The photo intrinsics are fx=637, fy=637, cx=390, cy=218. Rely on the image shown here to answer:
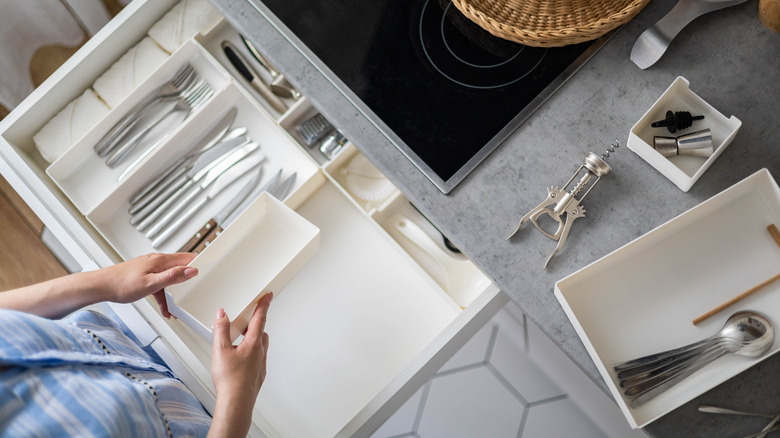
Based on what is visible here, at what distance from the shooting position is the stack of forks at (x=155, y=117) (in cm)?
101

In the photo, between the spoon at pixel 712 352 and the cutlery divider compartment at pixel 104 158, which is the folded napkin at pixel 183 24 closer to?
the cutlery divider compartment at pixel 104 158

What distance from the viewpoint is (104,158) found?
1.02 meters

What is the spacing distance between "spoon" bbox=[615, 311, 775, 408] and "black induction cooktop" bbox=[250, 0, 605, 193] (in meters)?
0.31

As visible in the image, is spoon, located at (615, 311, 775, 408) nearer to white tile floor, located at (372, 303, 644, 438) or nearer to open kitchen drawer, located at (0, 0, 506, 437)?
open kitchen drawer, located at (0, 0, 506, 437)

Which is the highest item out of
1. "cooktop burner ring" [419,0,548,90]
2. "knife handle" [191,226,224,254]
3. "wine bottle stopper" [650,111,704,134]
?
"knife handle" [191,226,224,254]

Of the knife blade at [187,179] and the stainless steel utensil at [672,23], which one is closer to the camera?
the stainless steel utensil at [672,23]

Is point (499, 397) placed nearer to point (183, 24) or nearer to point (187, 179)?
point (187, 179)

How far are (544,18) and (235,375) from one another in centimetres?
58

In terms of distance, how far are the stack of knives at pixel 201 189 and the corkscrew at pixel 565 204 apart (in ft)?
1.38

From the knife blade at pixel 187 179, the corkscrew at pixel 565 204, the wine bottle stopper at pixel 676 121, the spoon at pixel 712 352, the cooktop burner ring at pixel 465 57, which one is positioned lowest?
the spoon at pixel 712 352

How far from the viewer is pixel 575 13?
775mm

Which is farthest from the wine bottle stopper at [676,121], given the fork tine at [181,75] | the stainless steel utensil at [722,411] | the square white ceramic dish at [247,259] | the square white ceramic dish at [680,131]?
the fork tine at [181,75]

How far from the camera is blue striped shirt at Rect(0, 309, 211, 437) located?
65 cm

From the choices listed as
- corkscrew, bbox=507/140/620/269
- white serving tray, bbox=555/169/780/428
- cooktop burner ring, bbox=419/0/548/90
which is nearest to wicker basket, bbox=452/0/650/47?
cooktop burner ring, bbox=419/0/548/90
